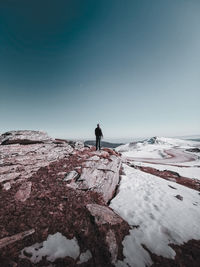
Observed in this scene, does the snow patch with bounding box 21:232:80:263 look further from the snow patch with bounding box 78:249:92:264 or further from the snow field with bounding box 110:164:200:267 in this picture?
the snow field with bounding box 110:164:200:267

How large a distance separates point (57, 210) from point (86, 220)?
4.96 feet

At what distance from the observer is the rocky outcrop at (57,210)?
12.2 ft

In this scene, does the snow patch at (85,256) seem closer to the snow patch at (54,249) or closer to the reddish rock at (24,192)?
the snow patch at (54,249)

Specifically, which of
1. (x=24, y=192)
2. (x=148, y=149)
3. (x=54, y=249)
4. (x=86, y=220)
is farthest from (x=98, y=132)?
(x=148, y=149)

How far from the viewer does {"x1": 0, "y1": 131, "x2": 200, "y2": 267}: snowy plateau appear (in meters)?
3.77

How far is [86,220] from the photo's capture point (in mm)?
4973

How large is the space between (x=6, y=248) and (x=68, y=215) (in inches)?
86.7

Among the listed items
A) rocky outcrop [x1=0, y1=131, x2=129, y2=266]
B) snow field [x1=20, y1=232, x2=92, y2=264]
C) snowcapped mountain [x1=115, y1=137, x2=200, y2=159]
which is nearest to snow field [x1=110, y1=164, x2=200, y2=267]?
rocky outcrop [x1=0, y1=131, x2=129, y2=266]

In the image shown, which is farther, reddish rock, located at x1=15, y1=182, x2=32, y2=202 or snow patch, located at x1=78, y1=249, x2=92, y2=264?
reddish rock, located at x1=15, y1=182, x2=32, y2=202

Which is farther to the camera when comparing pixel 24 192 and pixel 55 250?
pixel 24 192

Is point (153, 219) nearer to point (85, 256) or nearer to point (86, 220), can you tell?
point (86, 220)

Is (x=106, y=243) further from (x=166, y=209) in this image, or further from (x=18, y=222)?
(x=166, y=209)

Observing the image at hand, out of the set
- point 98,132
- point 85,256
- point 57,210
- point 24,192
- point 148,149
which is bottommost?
point 148,149

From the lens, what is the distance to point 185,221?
6.25 meters
